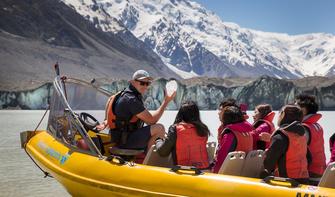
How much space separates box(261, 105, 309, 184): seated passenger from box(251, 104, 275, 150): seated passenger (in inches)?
41.6

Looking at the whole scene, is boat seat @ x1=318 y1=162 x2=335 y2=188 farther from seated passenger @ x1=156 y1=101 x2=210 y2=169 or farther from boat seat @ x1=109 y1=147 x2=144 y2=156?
boat seat @ x1=109 y1=147 x2=144 y2=156

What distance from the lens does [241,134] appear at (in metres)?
5.89

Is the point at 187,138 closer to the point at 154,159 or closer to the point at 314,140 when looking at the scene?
the point at 154,159

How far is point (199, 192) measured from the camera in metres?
5.47

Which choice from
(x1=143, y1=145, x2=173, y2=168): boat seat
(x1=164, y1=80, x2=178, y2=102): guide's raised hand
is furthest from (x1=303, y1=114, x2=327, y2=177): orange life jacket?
(x1=143, y1=145, x2=173, y2=168): boat seat

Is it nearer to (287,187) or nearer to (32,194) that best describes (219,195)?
(287,187)

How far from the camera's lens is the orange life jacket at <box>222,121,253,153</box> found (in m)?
5.85

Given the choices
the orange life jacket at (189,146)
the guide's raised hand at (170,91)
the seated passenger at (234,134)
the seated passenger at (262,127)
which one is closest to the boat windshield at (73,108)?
the guide's raised hand at (170,91)

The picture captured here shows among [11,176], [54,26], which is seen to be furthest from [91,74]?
[11,176]

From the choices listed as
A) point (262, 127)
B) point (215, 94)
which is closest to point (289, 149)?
point (262, 127)

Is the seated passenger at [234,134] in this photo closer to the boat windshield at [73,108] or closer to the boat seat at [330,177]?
the boat seat at [330,177]

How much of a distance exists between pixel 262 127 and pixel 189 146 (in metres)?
1.37

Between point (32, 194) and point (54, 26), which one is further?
point (54, 26)

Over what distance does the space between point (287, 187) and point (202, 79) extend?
78.9 metres
